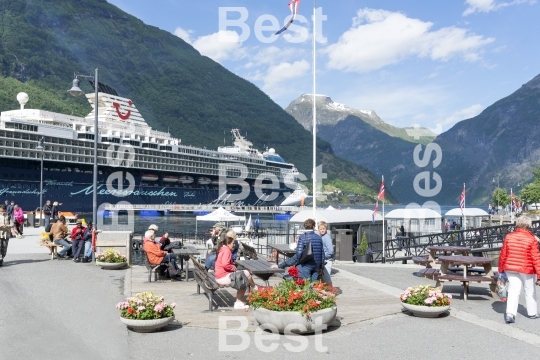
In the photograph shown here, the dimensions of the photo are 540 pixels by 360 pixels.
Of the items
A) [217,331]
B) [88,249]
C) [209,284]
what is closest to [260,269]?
[209,284]

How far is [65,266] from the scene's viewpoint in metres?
14.8

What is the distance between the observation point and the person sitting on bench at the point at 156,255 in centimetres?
1200

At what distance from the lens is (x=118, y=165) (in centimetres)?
9600

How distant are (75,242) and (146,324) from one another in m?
9.77

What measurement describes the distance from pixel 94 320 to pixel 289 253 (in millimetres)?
6360

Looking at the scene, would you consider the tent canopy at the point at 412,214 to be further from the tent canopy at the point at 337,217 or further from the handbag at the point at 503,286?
the handbag at the point at 503,286

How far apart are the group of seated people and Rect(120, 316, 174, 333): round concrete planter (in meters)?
9.01

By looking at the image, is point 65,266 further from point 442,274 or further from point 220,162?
point 220,162

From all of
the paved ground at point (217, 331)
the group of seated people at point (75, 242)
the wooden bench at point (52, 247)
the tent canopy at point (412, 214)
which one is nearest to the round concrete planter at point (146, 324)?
the paved ground at point (217, 331)

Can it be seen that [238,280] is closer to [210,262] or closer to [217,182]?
[210,262]

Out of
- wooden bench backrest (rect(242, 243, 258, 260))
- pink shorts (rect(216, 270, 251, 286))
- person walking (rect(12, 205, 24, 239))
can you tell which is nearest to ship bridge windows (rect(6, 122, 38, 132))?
person walking (rect(12, 205, 24, 239))

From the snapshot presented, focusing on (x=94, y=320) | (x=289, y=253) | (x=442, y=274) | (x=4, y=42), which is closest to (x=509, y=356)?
(x=442, y=274)

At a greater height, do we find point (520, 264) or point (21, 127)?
point (21, 127)

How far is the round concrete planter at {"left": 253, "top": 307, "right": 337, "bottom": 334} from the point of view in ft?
23.6
